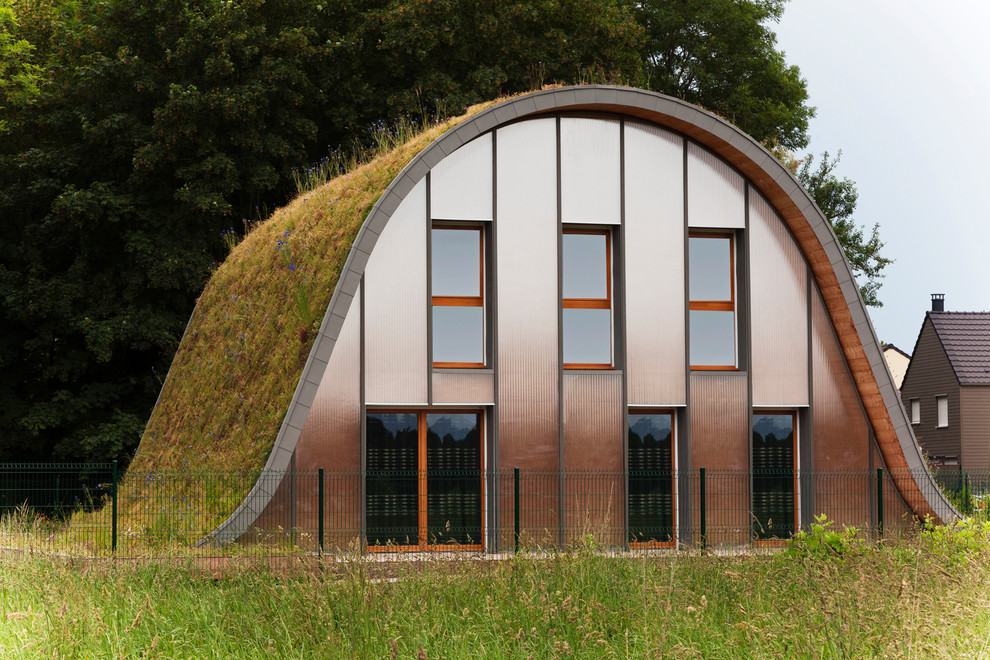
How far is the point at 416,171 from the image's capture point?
15945 millimetres

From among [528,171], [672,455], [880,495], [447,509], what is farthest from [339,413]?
[880,495]

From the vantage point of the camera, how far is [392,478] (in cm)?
1574

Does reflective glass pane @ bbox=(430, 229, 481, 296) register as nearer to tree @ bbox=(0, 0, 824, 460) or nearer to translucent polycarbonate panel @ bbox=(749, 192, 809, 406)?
translucent polycarbonate panel @ bbox=(749, 192, 809, 406)

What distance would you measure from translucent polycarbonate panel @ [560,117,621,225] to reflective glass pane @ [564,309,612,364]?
4.99 feet

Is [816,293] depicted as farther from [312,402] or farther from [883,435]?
[312,402]

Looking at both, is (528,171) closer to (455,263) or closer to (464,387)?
(455,263)

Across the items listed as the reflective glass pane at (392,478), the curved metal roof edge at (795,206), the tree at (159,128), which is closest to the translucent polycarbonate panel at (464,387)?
the reflective glass pane at (392,478)

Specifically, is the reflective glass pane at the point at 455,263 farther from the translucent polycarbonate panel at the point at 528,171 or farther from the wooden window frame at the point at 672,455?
the wooden window frame at the point at 672,455

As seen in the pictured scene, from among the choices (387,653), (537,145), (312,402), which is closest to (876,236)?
(537,145)

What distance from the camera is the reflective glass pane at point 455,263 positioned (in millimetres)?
16547

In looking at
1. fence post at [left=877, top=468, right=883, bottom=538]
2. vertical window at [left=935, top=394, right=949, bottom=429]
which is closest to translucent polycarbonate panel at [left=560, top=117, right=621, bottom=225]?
fence post at [left=877, top=468, right=883, bottom=538]

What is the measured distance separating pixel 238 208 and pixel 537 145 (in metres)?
15.4

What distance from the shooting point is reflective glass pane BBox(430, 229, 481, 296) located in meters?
16.5

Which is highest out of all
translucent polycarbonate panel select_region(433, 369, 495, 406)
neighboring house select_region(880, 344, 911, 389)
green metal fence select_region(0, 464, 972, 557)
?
neighboring house select_region(880, 344, 911, 389)
